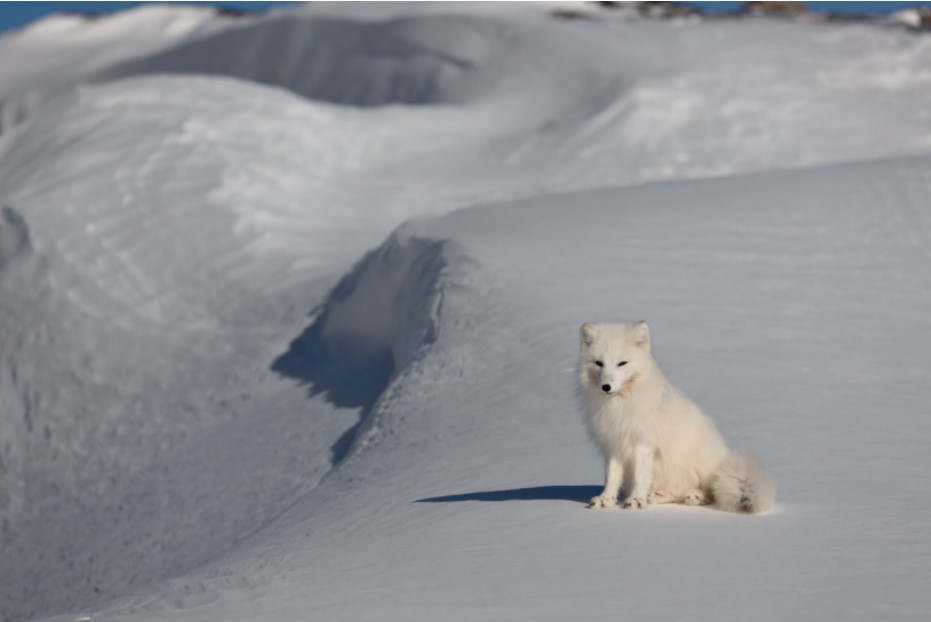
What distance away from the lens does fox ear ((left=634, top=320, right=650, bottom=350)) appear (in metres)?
5.44

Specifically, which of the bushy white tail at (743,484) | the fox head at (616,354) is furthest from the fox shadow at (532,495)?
the fox head at (616,354)

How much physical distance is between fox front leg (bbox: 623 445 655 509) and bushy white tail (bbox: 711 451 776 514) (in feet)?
0.93

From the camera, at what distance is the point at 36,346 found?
562 inches

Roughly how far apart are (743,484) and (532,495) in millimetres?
1128

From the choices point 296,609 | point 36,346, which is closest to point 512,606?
point 296,609

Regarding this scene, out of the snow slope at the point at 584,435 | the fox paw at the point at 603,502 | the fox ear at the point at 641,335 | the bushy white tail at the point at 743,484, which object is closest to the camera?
the snow slope at the point at 584,435

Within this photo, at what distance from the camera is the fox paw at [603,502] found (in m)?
5.66

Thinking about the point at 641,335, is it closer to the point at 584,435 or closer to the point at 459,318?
the point at 584,435

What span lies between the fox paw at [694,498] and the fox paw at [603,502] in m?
0.30

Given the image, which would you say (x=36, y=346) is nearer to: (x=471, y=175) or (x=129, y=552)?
Answer: (x=129, y=552)

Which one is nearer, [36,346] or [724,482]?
[724,482]

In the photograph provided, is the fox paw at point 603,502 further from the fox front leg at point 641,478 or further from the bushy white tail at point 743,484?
the bushy white tail at point 743,484

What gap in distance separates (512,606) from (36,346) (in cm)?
1070

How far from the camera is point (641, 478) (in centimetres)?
556
